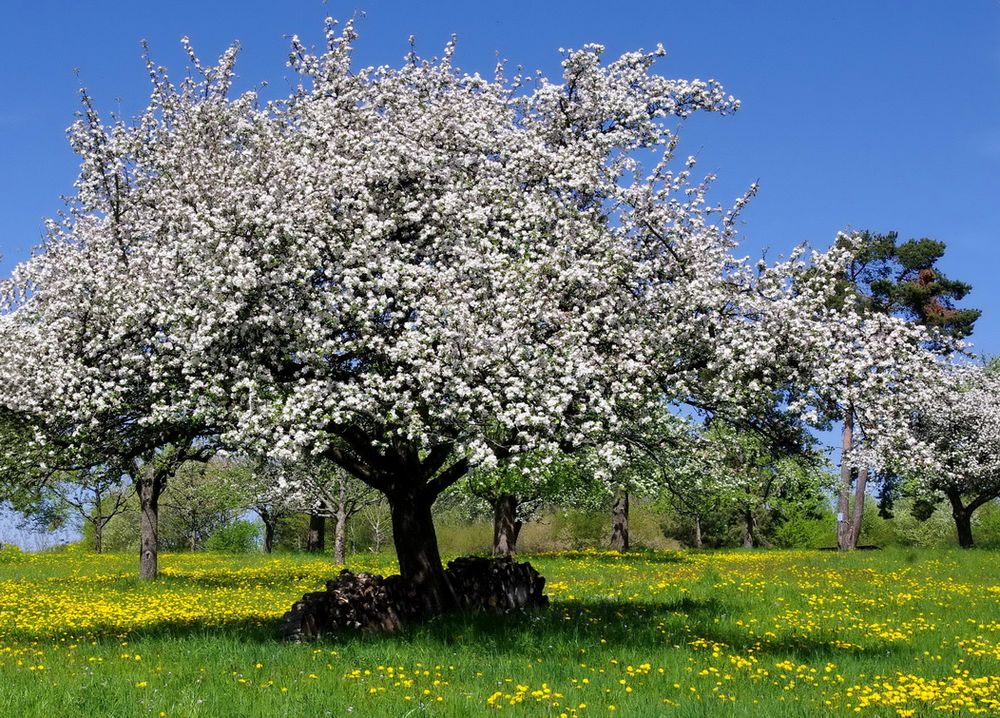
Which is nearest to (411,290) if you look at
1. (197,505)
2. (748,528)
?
(748,528)

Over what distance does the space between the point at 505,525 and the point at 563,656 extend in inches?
1207

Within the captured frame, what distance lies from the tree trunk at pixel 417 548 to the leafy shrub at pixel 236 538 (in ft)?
220

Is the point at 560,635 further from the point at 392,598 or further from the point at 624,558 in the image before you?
the point at 624,558

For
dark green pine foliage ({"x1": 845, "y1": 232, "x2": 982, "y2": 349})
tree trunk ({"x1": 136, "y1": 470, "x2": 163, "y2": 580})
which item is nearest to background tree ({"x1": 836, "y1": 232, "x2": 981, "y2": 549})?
dark green pine foliage ({"x1": 845, "y1": 232, "x2": 982, "y2": 349})

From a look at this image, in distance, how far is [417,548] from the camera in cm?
1945

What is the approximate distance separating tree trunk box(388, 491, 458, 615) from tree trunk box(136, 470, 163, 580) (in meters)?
15.7

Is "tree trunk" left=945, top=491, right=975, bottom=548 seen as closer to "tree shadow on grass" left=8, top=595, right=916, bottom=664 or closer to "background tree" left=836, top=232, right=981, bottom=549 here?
"background tree" left=836, top=232, right=981, bottom=549

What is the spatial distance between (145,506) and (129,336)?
19.0m

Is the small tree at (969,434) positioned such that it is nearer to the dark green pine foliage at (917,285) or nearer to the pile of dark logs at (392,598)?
the dark green pine foliage at (917,285)

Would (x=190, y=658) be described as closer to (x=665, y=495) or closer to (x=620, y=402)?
(x=620, y=402)

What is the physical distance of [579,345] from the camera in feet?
52.4

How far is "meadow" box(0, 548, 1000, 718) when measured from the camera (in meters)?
12.3

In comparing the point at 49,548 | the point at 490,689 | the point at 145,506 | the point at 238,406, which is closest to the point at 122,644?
the point at 238,406

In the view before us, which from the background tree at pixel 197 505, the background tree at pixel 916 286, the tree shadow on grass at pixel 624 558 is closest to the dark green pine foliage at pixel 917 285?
the background tree at pixel 916 286
